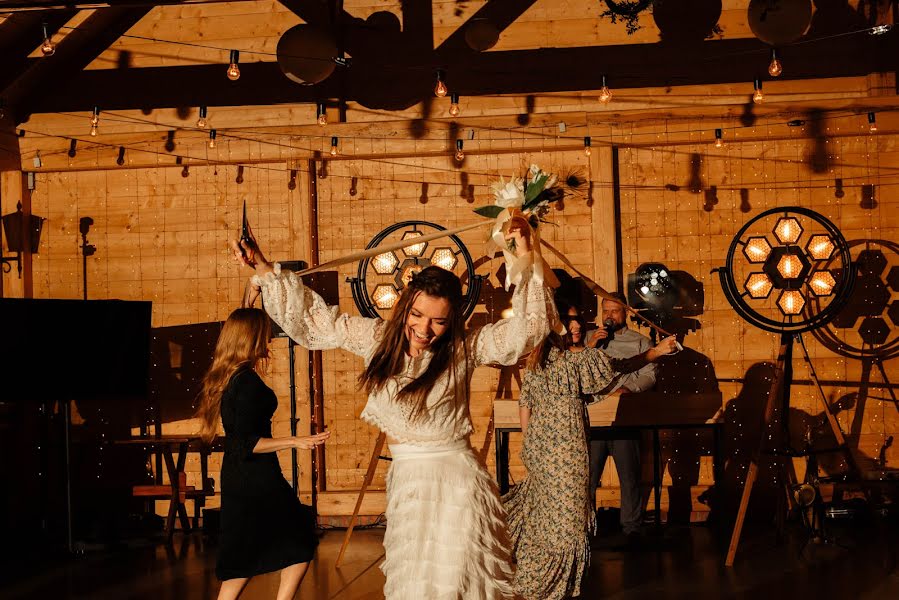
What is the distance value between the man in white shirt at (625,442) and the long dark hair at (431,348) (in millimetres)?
3768

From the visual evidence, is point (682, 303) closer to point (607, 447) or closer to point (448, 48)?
point (607, 447)

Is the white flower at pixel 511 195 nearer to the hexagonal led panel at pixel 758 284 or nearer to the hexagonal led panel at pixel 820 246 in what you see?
the hexagonal led panel at pixel 758 284

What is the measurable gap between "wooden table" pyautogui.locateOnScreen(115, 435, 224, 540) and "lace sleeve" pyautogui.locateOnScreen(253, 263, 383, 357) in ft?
14.1

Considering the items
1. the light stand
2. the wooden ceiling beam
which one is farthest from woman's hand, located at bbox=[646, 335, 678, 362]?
the wooden ceiling beam

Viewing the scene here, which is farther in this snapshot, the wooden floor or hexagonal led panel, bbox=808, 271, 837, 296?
hexagonal led panel, bbox=808, 271, 837, 296

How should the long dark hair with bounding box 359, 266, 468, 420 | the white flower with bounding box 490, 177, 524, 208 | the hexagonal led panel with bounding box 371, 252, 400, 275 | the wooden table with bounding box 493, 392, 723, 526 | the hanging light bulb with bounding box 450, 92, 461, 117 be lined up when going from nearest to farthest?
the long dark hair with bounding box 359, 266, 468, 420 → the white flower with bounding box 490, 177, 524, 208 → the wooden table with bounding box 493, 392, 723, 526 → the hanging light bulb with bounding box 450, 92, 461, 117 → the hexagonal led panel with bounding box 371, 252, 400, 275

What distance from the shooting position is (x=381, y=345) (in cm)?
297

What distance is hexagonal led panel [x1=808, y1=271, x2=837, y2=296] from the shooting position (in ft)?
21.2

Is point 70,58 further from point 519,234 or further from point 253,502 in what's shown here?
point 519,234

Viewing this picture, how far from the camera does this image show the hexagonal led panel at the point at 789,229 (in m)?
6.53

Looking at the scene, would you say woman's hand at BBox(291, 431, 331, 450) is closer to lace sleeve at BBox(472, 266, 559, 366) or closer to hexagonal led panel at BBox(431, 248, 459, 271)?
lace sleeve at BBox(472, 266, 559, 366)

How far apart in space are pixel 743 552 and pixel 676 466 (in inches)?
50.2

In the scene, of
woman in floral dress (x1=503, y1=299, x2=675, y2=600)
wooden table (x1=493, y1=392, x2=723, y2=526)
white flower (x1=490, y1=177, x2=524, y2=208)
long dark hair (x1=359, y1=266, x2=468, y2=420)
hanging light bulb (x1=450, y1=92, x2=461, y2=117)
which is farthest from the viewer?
hanging light bulb (x1=450, y1=92, x2=461, y2=117)

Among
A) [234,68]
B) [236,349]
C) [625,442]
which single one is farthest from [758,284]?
[236,349]
